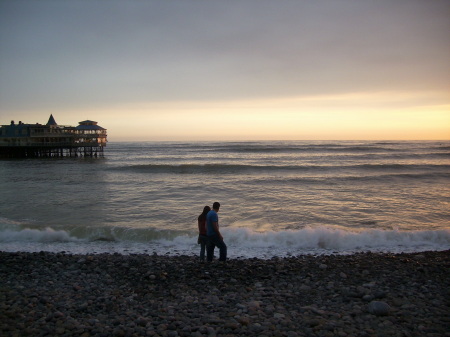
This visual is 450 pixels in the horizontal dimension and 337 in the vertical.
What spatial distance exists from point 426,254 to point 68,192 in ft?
66.9

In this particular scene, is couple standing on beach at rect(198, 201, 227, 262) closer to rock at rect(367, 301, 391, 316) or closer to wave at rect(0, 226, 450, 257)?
wave at rect(0, 226, 450, 257)

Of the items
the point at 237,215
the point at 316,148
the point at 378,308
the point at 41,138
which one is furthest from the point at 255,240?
the point at 316,148

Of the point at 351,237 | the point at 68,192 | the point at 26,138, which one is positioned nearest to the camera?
the point at 351,237

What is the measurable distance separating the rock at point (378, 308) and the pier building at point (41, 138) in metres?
55.5

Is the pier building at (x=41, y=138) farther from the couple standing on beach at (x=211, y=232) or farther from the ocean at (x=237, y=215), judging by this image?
the couple standing on beach at (x=211, y=232)

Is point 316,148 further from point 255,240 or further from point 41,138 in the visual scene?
point 255,240

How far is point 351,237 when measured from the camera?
34.4ft

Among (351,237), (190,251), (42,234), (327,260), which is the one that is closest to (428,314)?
(327,260)

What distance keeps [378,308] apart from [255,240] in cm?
548

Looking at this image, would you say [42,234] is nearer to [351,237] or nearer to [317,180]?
[351,237]

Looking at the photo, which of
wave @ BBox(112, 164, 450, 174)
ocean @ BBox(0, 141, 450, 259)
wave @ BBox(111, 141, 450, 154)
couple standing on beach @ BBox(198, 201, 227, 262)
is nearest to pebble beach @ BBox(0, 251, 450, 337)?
couple standing on beach @ BBox(198, 201, 227, 262)

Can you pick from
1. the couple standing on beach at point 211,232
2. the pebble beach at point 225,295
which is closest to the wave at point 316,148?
the pebble beach at point 225,295

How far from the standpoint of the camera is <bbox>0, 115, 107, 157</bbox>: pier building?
170ft

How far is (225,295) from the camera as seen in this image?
20.1 ft
